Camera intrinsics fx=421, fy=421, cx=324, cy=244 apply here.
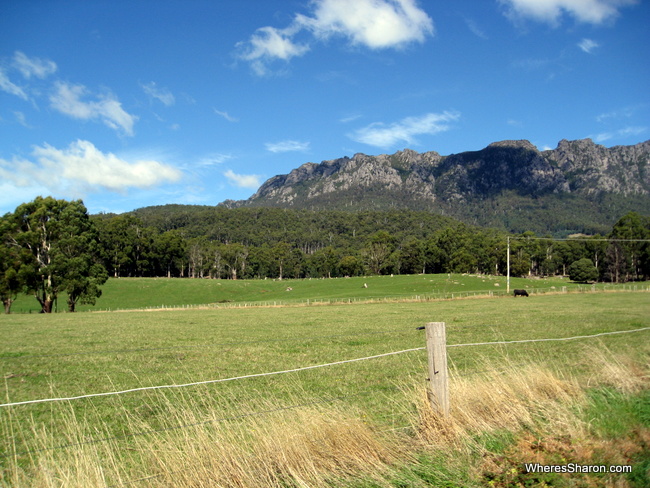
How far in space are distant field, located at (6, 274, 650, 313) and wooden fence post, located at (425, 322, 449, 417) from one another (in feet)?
220

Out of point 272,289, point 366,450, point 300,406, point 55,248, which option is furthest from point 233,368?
point 272,289

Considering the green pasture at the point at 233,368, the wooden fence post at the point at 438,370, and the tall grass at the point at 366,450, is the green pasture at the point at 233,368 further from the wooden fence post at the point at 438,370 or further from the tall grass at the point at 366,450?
the wooden fence post at the point at 438,370

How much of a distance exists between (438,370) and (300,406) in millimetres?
2123

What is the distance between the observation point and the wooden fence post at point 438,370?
5574 mm

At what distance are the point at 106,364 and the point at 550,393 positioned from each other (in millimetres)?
13690

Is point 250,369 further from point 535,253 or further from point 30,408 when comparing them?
point 535,253

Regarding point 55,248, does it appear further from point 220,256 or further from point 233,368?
point 220,256

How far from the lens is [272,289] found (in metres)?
101

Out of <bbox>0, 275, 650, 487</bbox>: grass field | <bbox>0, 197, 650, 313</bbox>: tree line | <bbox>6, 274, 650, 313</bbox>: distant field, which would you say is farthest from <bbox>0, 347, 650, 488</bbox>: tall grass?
<bbox>6, 274, 650, 313</bbox>: distant field

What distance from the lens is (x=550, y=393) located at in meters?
7.11

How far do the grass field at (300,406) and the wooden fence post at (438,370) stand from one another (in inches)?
8.9

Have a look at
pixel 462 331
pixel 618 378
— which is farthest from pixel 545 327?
pixel 618 378

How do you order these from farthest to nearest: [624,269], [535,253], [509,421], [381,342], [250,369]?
[535,253], [624,269], [381,342], [250,369], [509,421]

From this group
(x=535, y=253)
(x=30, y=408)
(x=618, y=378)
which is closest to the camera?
Answer: (x=618, y=378)
